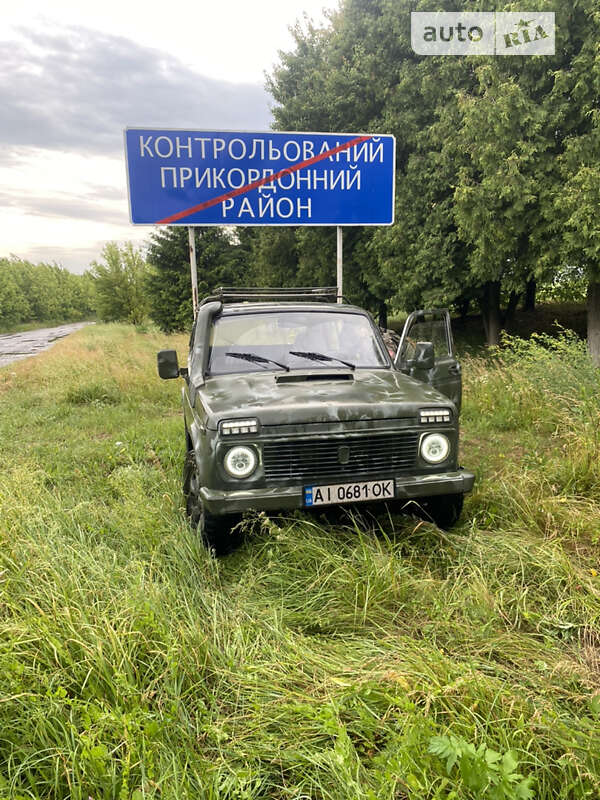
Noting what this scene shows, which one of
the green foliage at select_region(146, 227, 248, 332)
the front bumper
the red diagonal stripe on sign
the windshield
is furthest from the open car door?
the green foliage at select_region(146, 227, 248, 332)

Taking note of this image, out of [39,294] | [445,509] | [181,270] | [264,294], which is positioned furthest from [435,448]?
[39,294]

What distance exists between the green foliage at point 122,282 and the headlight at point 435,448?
1829 inches

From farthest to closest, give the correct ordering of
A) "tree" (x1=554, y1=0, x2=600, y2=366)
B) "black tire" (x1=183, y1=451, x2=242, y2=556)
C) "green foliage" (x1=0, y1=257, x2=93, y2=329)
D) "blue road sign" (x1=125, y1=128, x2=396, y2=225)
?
"green foliage" (x1=0, y1=257, x2=93, y2=329), "tree" (x1=554, y1=0, x2=600, y2=366), "blue road sign" (x1=125, y1=128, x2=396, y2=225), "black tire" (x1=183, y1=451, x2=242, y2=556)

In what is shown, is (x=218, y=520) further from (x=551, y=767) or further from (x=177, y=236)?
(x=177, y=236)

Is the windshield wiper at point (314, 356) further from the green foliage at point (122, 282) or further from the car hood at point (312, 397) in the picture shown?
the green foliage at point (122, 282)

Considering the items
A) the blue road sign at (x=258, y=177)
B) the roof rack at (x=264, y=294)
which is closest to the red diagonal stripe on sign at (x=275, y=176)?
the blue road sign at (x=258, y=177)

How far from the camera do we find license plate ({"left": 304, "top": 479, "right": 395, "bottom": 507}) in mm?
3289

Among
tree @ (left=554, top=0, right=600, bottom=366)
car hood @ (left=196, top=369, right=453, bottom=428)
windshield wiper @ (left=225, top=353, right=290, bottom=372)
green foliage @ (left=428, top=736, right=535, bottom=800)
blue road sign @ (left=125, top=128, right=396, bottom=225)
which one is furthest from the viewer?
tree @ (left=554, top=0, right=600, bottom=366)

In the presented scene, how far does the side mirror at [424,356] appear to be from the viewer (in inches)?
175

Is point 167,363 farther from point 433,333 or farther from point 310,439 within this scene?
point 433,333

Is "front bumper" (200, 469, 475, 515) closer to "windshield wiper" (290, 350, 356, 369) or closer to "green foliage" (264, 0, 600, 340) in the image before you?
"windshield wiper" (290, 350, 356, 369)

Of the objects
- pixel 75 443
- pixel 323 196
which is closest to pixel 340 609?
pixel 75 443
